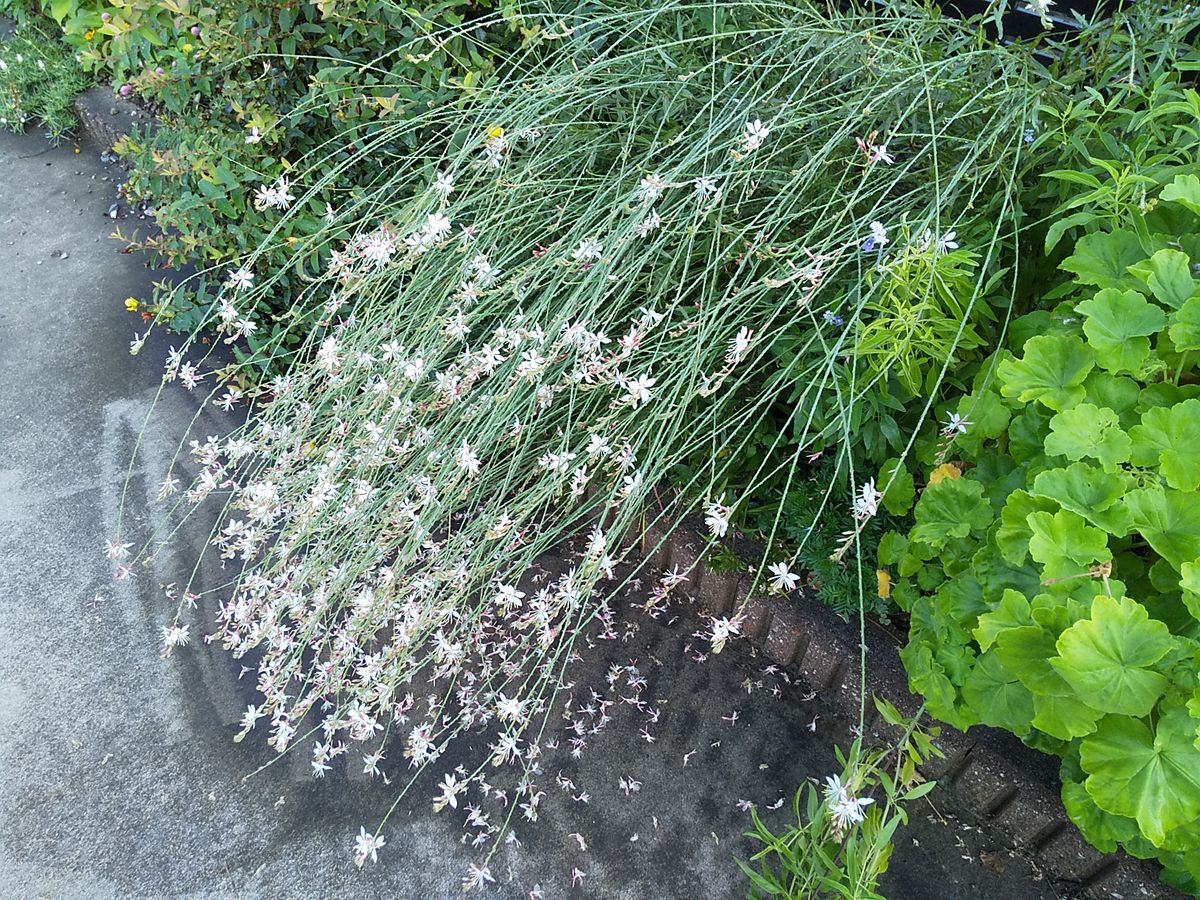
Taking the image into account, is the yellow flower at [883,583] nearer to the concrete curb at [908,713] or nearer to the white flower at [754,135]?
the concrete curb at [908,713]

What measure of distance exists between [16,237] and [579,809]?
3223mm

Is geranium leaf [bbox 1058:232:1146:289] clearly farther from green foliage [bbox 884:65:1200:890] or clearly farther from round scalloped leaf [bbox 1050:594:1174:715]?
round scalloped leaf [bbox 1050:594:1174:715]

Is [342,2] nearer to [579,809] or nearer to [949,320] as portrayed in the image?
[949,320]

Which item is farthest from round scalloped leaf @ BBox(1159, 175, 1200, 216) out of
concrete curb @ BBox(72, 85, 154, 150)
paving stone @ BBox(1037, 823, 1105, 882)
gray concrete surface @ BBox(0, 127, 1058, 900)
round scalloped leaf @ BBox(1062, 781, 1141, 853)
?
concrete curb @ BBox(72, 85, 154, 150)

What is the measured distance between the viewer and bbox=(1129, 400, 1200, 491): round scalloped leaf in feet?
3.71

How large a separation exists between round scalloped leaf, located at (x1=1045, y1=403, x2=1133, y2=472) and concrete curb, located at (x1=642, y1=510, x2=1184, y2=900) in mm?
585

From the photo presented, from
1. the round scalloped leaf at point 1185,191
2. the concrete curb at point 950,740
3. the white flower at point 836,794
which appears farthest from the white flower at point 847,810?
the round scalloped leaf at point 1185,191

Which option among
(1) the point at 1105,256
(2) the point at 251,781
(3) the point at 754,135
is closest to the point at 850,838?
(1) the point at 1105,256

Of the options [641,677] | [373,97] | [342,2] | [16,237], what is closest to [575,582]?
[641,677]

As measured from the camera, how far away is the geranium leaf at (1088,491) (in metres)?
1.14

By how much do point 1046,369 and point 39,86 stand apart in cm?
443

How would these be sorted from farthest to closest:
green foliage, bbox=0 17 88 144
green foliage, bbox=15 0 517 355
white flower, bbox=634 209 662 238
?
1. green foliage, bbox=0 17 88 144
2. green foliage, bbox=15 0 517 355
3. white flower, bbox=634 209 662 238

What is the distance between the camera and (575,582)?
1514 millimetres

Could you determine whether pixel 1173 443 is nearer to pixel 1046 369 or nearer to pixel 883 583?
pixel 1046 369
